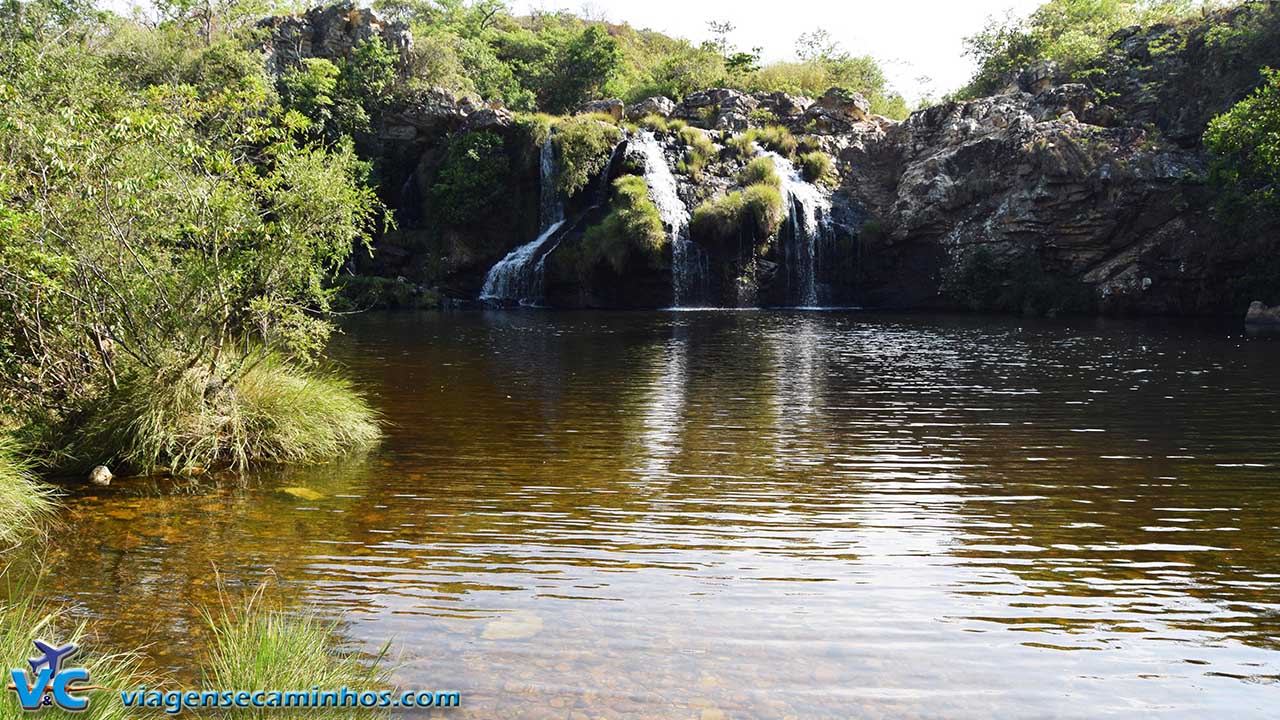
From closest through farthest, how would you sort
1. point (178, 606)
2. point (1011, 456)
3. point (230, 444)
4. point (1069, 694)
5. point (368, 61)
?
1. point (1069, 694)
2. point (178, 606)
3. point (230, 444)
4. point (1011, 456)
5. point (368, 61)

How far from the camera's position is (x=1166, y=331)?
971 inches

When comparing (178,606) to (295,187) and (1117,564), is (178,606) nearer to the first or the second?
(295,187)

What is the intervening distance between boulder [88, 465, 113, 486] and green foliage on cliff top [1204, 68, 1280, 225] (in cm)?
2971

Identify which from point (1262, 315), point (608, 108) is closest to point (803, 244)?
point (608, 108)

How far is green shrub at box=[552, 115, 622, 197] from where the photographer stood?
36.9 meters

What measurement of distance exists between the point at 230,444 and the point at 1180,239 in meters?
33.6

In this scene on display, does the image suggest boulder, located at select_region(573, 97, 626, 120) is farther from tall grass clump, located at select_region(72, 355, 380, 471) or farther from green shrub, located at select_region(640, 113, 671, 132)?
tall grass clump, located at select_region(72, 355, 380, 471)

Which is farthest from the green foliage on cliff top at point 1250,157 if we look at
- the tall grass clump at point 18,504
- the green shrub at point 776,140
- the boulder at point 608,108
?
the tall grass clump at point 18,504

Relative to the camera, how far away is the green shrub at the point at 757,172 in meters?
36.9

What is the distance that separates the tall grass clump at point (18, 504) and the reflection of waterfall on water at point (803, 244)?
31364 mm

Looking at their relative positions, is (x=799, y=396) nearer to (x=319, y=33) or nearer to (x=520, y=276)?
(x=520, y=276)

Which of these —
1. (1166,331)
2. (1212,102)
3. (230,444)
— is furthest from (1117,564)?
(1212,102)

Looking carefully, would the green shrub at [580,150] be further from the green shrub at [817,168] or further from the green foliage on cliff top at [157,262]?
the green foliage on cliff top at [157,262]

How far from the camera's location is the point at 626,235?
3369cm
